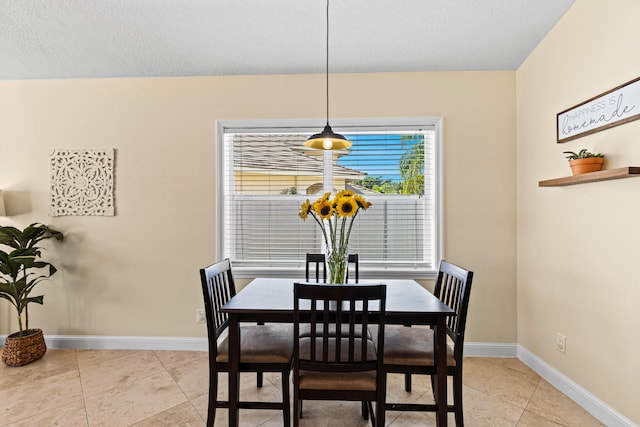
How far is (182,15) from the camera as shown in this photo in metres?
2.19

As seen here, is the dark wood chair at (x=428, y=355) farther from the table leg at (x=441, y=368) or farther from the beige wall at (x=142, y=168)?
the beige wall at (x=142, y=168)

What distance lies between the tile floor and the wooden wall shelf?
4.75 ft

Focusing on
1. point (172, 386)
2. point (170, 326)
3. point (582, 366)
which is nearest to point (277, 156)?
point (170, 326)

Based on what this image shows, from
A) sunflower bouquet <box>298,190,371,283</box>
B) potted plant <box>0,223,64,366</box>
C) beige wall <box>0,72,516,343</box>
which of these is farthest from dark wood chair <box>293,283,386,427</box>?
potted plant <box>0,223,64,366</box>

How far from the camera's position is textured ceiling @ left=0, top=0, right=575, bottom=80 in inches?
83.4

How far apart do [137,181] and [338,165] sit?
1.88m

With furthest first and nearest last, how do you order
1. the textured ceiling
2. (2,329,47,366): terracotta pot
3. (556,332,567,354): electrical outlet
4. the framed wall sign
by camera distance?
(2,329,47,366): terracotta pot, (556,332,567,354): electrical outlet, the textured ceiling, the framed wall sign

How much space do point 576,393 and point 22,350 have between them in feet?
13.7

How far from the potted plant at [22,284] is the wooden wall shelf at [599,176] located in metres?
4.01

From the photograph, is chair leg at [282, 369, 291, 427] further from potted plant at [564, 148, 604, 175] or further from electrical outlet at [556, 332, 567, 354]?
potted plant at [564, 148, 604, 175]

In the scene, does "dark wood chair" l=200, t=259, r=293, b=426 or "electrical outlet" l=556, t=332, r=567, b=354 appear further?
"electrical outlet" l=556, t=332, r=567, b=354

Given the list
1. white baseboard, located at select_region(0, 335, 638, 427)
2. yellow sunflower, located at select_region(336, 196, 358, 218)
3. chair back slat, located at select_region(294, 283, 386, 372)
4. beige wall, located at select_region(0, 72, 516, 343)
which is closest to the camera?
chair back slat, located at select_region(294, 283, 386, 372)

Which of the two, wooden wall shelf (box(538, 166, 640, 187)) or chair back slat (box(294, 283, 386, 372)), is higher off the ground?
wooden wall shelf (box(538, 166, 640, 187))

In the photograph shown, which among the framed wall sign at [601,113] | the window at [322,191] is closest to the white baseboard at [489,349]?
the window at [322,191]
